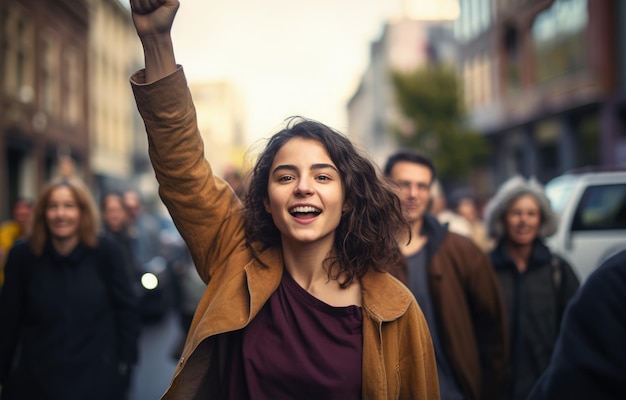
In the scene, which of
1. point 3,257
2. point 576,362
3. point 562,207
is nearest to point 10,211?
point 3,257

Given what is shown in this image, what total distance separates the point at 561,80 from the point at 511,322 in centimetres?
2186

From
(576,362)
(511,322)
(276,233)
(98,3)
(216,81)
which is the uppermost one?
(216,81)

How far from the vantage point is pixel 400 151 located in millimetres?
4684

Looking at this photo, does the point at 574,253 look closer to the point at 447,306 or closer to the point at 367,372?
the point at 447,306

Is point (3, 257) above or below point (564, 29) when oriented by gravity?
Result: below

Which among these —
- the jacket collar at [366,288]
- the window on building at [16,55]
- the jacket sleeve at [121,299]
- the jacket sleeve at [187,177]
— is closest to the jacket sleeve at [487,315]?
the jacket collar at [366,288]

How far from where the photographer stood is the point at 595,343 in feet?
4.28

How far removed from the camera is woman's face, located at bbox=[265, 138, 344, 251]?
7.84 feet

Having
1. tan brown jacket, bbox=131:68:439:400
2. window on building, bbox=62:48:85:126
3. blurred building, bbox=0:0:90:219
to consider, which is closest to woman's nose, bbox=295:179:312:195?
tan brown jacket, bbox=131:68:439:400

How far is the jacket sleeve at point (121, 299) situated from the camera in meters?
4.41

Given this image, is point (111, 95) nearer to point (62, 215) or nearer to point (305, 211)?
point (62, 215)

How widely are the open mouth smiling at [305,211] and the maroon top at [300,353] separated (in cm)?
28

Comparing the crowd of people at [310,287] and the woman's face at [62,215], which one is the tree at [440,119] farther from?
the crowd of people at [310,287]

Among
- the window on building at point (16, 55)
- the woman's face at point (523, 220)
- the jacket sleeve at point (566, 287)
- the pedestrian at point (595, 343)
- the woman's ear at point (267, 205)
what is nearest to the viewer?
the pedestrian at point (595, 343)
